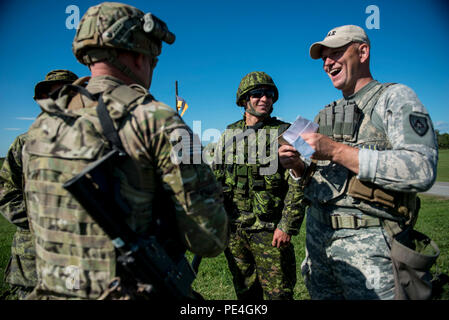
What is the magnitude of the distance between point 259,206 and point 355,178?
152 centimetres

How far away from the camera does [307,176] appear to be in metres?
2.47

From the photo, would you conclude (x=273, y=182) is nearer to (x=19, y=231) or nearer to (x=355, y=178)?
(x=355, y=178)

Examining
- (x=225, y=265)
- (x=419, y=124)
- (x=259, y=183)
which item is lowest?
(x=225, y=265)

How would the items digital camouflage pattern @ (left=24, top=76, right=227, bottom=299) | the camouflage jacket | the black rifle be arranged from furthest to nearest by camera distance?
the camouflage jacket < digital camouflage pattern @ (left=24, top=76, right=227, bottom=299) < the black rifle

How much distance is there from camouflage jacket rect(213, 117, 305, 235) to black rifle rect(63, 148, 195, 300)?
195cm

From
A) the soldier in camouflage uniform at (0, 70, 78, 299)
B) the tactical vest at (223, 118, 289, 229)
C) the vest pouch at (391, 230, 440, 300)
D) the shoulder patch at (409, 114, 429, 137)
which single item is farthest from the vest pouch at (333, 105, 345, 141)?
the soldier in camouflage uniform at (0, 70, 78, 299)

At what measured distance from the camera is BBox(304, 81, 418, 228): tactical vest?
1.96 meters

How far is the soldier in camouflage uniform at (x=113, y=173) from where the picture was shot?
1.37 m

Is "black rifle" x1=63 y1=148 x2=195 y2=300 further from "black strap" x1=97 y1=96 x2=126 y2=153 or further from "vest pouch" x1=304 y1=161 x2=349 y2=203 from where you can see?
"vest pouch" x1=304 y1=161 x2=349 y2=203

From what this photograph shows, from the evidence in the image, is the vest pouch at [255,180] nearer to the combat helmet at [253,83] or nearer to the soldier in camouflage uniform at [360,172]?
the soldier in camouflage uniform at [360,172]

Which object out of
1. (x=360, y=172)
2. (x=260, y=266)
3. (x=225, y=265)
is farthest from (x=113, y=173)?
(x=225, y=265)

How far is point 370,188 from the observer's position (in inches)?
77.5

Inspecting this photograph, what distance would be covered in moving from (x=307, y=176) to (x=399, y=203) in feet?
2.53
